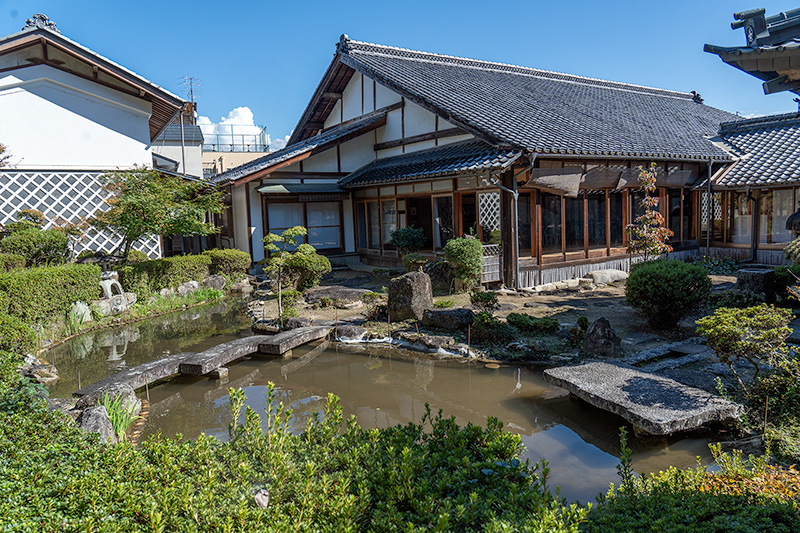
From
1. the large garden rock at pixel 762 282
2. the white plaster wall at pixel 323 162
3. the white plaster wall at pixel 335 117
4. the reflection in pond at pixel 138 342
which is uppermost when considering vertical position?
the white plaster wall at pixel 335 117

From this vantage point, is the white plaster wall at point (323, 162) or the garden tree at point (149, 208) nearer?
the garden tree at point (149, 208)

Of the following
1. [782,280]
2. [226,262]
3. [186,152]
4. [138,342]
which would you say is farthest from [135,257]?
[186,152]

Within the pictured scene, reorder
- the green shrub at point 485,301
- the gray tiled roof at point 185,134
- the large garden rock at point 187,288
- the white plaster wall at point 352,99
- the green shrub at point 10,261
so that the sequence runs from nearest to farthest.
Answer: the green shrub at point 485,301 < the green shrub at point 10,261 < the large garden rock at point 187,288 < the white plaster wall at point 352,99 < the gray tiled roof at point 185,134

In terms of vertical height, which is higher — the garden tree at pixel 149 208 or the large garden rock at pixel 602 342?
the garden tree at pixel 149 208

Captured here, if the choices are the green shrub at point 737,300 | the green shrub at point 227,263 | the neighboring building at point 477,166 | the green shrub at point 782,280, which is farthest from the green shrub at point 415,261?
the green shrub at point 782,280

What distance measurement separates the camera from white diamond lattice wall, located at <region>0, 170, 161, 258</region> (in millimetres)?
13516

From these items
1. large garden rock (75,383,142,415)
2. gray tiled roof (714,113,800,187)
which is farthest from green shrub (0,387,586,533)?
gray tiled roof (714,113,800,187)

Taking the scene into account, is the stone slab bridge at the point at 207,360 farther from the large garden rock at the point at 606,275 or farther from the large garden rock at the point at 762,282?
the large garden rock at the point at 762,282

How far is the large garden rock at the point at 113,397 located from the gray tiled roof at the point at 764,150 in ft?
54.9

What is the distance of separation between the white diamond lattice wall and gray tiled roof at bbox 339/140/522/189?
749 cm

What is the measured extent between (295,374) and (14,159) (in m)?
11.2

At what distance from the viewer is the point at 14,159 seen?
A: 44.3ft

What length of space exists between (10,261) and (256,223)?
7.63 metres

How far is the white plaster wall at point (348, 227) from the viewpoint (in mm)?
18891
